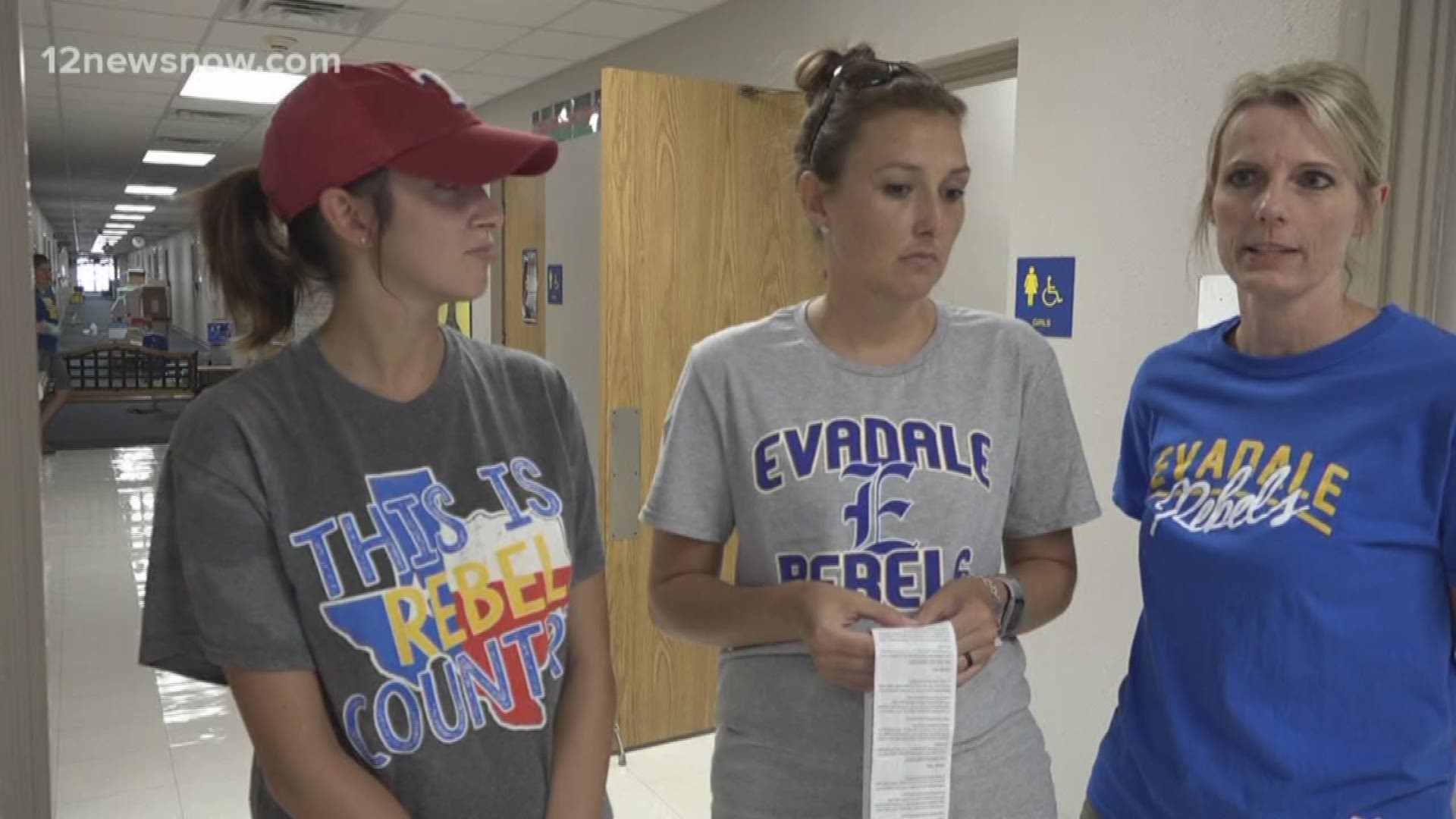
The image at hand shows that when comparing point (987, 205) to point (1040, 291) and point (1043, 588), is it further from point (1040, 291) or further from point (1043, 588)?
point (1043, 588)

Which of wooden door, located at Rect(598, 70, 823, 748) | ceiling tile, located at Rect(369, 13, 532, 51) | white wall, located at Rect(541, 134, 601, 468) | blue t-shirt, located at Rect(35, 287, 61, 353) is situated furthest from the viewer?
blue t-shirt, located at Rect(35, 287, 61, 353)

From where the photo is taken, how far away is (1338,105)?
1.21 meters

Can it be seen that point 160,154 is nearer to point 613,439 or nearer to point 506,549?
point 613,439

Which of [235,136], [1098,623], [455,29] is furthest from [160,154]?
[1098,623]

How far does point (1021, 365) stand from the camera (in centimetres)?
134

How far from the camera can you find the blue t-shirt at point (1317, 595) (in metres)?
1.13

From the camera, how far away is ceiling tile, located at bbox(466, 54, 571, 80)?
18.8 ft

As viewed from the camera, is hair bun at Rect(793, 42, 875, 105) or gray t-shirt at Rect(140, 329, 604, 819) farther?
hair bun at Rect(793, 42, 875, 105)

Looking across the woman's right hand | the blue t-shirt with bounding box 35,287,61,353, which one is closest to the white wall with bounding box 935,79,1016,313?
the woman's right hand

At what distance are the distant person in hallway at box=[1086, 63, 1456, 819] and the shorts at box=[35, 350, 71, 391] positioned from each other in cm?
992

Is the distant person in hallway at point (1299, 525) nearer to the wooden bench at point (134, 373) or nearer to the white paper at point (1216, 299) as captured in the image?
the white paper at point (1216, 299)

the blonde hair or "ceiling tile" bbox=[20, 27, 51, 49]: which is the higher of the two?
"ceiling tile" bbox=[20, 27, 51, 49]

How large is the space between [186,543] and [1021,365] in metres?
0.98

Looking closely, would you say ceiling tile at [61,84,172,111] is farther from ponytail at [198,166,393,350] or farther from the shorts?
ponytail at [198,166,393,350]
